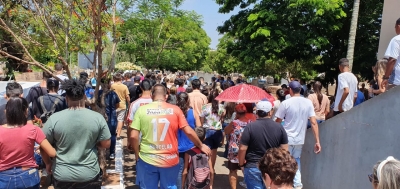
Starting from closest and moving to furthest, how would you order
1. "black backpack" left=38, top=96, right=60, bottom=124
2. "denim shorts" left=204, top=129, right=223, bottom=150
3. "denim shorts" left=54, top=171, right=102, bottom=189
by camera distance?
"denim shorts" left=54, top=171, right=102, bottom=189
"black backpack" left=38, top=96, right=60, bottom=124
"denim shorts" left=204, top=129, right=223, bottom=150

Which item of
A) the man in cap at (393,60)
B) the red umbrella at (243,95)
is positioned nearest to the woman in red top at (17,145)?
the red umbrella at (243,95)

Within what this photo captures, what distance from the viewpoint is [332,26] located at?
53.2 ft

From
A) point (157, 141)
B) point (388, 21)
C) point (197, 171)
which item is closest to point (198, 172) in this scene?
point (197, 171)

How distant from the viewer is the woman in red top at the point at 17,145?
3.49m

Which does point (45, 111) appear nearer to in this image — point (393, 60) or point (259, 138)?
point (259, 138)

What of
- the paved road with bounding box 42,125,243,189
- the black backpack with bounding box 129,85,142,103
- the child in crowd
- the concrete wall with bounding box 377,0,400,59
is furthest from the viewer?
the concrete wall with bounding box 377,0,400,59

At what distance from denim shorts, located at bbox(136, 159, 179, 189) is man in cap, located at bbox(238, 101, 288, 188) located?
0.87 metres

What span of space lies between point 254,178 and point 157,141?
1.25 m

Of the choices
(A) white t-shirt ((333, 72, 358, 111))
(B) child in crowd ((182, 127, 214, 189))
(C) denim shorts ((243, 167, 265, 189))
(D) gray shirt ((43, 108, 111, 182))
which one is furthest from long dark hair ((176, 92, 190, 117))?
(A) white t-shirt ((333, 72, 358, 111))

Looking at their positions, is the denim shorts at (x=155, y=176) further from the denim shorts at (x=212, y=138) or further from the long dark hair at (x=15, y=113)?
the denim shorts at (x=212, y=138)

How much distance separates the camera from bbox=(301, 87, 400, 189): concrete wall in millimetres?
4496

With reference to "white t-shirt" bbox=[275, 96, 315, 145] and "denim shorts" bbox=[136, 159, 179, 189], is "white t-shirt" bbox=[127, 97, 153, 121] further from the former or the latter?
"white t-shirt" bbox=[275, 96, 315, 145]

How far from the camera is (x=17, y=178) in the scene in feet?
11.8

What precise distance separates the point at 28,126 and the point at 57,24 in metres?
3.28
